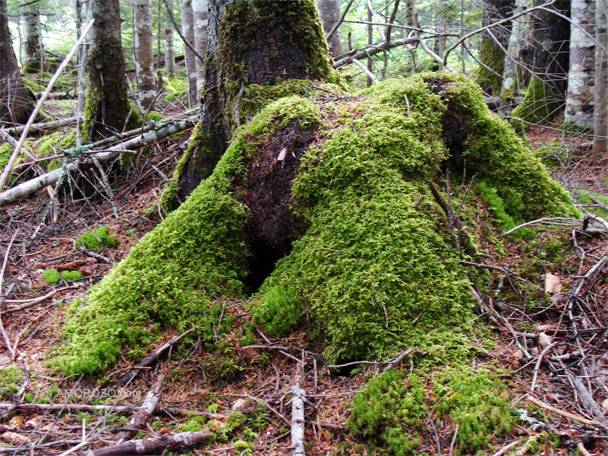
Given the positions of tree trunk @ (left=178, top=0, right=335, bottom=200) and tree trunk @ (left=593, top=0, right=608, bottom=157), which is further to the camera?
tree trunk @ (left=593, top=0, right=608, bottom=157)

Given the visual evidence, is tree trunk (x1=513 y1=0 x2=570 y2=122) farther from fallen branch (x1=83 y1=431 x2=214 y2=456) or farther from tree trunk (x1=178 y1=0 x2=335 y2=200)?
fallen branch (x1=83 y1=431 x2=214 y2=456)

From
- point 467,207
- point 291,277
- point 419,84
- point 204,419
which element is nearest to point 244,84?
point 419,84

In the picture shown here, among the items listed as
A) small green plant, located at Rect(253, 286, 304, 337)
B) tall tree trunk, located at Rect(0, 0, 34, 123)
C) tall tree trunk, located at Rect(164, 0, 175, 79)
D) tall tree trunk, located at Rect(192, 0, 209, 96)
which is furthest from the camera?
tall tree trunk, located at Rect(164, 0, 175, 79)

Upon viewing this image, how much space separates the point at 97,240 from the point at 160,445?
3253 millimetres

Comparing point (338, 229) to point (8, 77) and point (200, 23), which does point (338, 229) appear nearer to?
point (200, 23)

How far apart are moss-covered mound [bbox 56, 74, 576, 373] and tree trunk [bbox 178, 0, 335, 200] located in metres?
0.55

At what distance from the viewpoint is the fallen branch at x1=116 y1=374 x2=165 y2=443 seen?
2.27m

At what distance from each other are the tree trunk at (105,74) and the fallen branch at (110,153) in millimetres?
732

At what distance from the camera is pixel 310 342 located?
2928 mm

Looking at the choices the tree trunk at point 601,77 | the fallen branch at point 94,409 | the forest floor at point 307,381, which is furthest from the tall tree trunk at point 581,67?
the fallen branch at point 94,409

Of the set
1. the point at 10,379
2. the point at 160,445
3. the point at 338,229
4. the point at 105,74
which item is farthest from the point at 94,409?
the point at 105,74

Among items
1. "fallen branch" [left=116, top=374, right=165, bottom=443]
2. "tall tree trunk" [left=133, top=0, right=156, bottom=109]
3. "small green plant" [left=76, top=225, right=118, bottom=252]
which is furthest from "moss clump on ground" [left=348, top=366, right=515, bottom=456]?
"tall tree trunk" [left=133, top=0, right=156, bottom=109]

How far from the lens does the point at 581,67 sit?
7.78 m

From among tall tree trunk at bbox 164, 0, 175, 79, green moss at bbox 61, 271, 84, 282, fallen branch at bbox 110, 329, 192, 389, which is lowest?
fallen branch at bbox 110, 329, 192, 389
